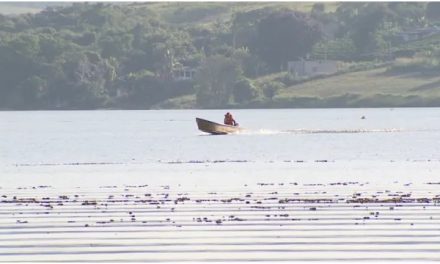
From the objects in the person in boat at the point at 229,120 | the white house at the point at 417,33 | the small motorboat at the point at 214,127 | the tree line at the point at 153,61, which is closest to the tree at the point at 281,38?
the tree line at the point at 153,61

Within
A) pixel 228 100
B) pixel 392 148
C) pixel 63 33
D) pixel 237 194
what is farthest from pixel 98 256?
pixel 63 33

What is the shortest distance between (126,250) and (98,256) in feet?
3.47

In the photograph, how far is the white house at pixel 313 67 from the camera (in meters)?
178

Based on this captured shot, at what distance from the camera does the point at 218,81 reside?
174500 millimetres

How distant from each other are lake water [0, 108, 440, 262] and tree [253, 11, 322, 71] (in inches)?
4328

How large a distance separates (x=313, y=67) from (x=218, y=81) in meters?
12.6

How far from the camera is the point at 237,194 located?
3806cm

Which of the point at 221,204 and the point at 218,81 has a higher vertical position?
the point at 221,204

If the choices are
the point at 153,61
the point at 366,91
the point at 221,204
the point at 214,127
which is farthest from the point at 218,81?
the point at 221,204

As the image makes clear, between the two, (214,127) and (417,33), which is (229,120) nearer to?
(214,127)

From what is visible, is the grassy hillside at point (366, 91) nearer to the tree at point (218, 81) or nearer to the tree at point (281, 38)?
the tree at point (218, 81)

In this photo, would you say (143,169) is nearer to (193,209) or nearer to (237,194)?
(237,194)

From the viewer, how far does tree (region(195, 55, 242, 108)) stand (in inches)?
6801

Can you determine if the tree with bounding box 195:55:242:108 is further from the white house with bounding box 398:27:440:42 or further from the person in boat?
the person in boat
